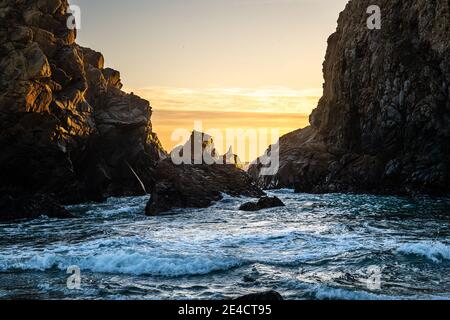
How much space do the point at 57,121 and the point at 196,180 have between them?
16.6 metres

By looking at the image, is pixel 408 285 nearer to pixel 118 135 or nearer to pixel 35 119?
pixel 35 119

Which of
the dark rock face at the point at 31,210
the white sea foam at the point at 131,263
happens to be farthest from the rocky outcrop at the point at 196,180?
the white sea foam at the point at 131,263

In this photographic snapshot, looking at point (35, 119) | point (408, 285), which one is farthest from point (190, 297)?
point (35, 119)

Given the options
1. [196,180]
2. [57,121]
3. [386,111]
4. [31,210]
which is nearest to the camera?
[31,210]

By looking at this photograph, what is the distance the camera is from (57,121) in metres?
52.8

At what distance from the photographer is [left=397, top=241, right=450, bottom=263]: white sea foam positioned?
1898 centimetres

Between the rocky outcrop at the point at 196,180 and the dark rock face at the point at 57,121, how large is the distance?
12753 mm

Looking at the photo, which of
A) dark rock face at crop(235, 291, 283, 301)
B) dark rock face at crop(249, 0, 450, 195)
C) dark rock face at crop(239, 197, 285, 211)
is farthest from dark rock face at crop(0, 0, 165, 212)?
dark rock face at crop(235, 291, 283, 301)

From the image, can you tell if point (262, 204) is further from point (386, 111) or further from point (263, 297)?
point (263, 297)

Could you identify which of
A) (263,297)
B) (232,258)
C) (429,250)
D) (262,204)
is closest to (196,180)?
(262,204)

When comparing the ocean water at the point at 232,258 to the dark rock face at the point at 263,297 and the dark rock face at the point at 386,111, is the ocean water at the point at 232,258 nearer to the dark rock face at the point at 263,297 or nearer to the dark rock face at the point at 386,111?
the dark rock face at the point at 263,297

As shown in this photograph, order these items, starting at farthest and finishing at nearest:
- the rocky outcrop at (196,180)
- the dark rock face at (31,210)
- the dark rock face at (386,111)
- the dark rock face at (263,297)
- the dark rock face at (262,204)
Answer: the dark rock face at (386,111), the rocky outcrop at (196,180), the dark rock face at (262,204), the dark rock face at (31,210), the dark rock face at (263,297)

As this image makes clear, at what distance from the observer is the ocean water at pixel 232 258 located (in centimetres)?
1488

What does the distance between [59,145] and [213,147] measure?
663 inches
